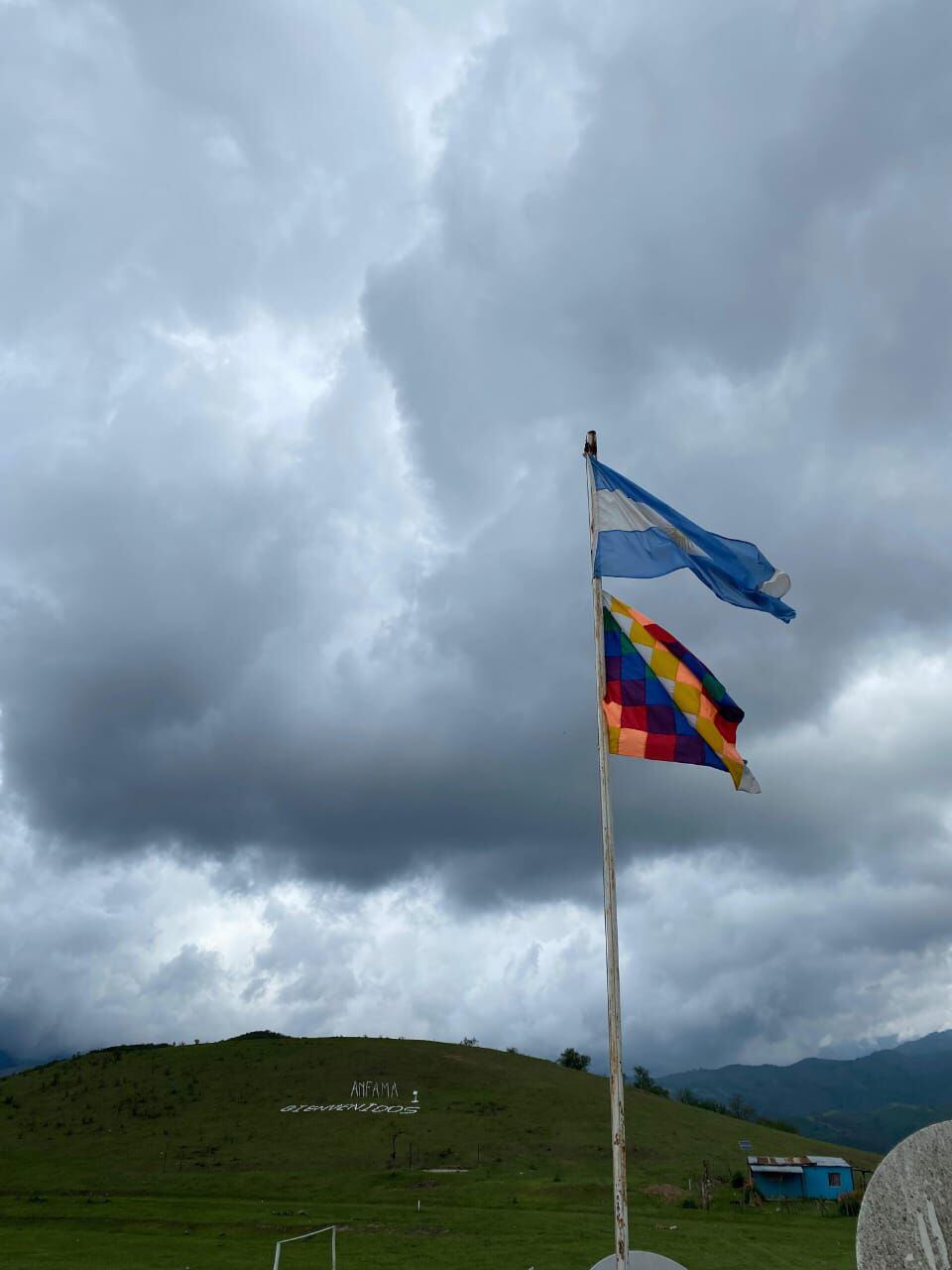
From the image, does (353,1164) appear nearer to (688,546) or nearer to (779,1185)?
(779,1185)

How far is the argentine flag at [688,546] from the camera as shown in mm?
18016

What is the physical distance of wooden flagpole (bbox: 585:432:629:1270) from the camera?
14031mm

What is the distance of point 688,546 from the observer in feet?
60.0

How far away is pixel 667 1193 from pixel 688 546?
60596mm

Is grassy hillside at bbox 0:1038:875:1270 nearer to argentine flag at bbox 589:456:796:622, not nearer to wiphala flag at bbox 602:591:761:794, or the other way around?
wiphala flag at bbox 602:591:761:794

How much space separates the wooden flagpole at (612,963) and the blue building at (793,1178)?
2510 inches

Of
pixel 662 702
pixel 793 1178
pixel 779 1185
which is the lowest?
pixel 779 1185

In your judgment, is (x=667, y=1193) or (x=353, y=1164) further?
(x=353, y=1164)

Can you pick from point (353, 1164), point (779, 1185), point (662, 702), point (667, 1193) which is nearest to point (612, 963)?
point (662, 702)

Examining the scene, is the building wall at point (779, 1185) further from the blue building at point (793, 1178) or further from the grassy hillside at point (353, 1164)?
the grassy hillside at point (353, 1164)

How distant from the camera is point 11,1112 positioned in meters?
108

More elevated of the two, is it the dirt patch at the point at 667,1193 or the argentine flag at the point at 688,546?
the argentine flag at the point at 688,546

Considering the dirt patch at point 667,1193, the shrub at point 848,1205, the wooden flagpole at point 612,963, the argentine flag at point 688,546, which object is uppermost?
the argentine flag at point 688,546

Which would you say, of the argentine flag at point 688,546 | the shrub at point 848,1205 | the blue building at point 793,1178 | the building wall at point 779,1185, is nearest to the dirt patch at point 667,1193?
the blue building at point 793,1178
